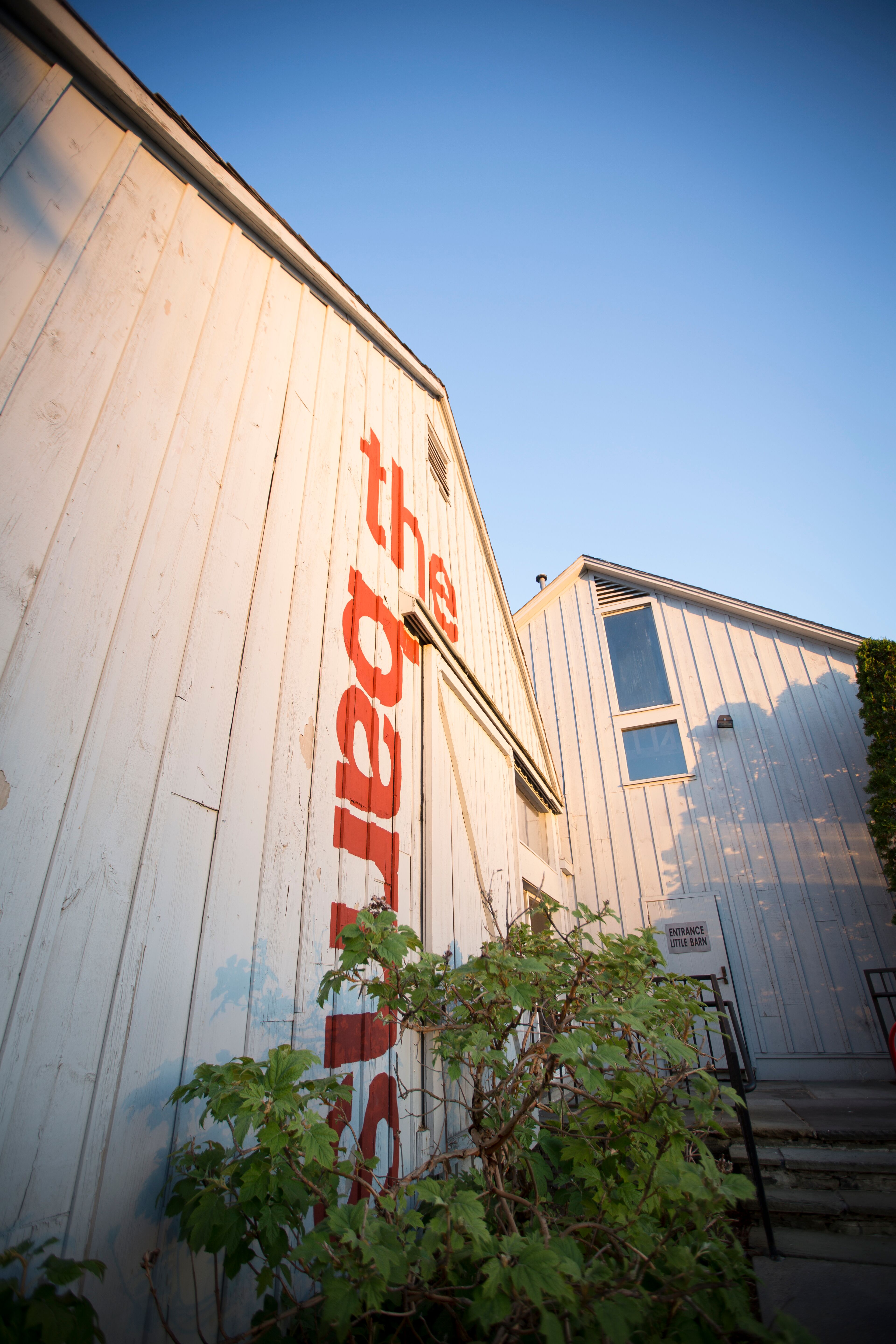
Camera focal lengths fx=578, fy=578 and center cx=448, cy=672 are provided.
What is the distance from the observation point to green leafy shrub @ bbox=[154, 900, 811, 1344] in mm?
1252

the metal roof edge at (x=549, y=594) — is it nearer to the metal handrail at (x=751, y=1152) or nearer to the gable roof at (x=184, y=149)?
the gable roof at (x=184, y=149)

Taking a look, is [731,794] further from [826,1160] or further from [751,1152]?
[751,1152]

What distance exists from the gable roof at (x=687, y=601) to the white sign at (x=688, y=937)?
→ 14.4 ft

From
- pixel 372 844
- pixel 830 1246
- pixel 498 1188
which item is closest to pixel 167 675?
pixel 372 844

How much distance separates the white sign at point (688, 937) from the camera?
7.56 metres

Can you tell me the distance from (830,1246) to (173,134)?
661cm

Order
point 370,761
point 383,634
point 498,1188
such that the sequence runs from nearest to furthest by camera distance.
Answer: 1. point 498,1188
2. point 370,761
3. point 383,634

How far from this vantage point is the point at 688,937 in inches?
302

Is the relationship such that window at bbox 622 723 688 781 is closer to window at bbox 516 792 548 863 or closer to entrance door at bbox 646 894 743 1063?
entrance door at bbox 646 894 743 1063

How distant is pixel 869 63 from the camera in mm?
7012

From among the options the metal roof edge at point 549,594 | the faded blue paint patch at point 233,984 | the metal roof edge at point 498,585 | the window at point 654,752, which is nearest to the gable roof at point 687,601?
the metal roof edge at point 549,594

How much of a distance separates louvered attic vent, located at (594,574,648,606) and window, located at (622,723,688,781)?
239 centimetres

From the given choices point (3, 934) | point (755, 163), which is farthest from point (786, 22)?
point (3, 934)

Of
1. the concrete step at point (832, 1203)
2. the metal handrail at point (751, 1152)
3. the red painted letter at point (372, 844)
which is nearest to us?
the red painted letter at point (372, 844)
